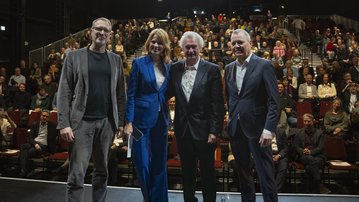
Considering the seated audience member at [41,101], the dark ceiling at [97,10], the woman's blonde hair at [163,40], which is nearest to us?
the woman's blonde hair at [163,40]

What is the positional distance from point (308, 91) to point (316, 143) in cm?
291

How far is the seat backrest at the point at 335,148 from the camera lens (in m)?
5.87

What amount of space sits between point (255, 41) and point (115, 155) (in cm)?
880

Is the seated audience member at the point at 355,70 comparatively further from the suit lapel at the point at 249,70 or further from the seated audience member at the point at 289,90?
the suit lapel at the point at 249,70

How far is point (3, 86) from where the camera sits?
30.5 feet

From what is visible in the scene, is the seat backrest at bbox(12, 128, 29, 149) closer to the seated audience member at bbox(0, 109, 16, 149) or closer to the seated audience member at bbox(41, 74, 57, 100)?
the seated audience member at bbox(0, 109, 16, 149)

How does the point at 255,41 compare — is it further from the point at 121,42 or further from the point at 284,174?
the point at 284,174

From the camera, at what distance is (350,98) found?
7.66 metres

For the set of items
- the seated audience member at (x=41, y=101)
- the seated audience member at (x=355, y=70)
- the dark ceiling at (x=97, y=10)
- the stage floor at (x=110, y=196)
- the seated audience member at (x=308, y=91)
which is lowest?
the stage floor at (x=110, y=196)

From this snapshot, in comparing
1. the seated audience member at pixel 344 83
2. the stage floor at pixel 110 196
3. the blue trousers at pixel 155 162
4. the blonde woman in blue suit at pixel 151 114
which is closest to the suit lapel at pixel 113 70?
the blonde woman in blue suit at pixel 151 114

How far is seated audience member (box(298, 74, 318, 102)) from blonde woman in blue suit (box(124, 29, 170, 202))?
18.7ft

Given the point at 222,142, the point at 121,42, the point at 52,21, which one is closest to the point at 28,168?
the point at 222,142

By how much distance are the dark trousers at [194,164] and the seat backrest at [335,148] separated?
11.0 feet

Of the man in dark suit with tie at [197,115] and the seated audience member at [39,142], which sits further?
the seated audience member at [39,142]
